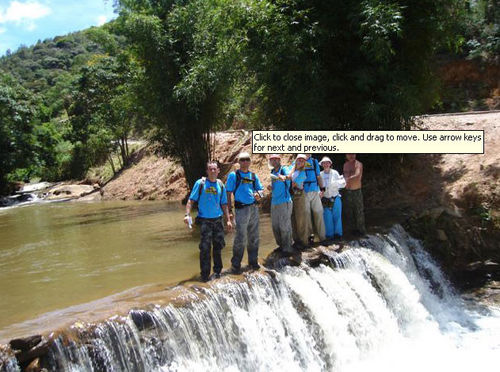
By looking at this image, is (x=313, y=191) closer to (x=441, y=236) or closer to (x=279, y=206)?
(x=279, y=206)

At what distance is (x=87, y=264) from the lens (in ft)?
31.6

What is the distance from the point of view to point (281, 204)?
790 centimetres

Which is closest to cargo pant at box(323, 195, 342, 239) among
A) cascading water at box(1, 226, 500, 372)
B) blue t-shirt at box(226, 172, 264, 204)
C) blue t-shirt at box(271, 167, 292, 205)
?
cascading water at box(1, 226, 500, 372)

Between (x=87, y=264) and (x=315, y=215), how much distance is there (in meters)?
4.45

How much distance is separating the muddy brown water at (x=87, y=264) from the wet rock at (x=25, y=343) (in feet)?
1.79

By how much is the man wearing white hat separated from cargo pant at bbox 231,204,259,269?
6.19 ft

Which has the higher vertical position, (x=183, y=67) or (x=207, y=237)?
(x=183, y=67)

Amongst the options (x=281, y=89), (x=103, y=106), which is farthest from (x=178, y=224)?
(x=103, y=106)

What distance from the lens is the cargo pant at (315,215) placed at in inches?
334

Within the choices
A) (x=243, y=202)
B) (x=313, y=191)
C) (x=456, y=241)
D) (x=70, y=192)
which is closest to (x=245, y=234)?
(x=243, y=202)

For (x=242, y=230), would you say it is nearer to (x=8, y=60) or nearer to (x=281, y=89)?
(x=281, y=89)

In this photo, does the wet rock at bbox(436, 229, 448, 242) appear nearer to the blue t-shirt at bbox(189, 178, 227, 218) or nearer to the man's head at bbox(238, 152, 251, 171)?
the man's head at bbox(238, 152, 251, 171)

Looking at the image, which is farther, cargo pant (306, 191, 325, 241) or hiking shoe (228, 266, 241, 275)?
cargo pant (306, 191, 325, 241)

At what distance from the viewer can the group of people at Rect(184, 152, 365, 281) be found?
706 cm
